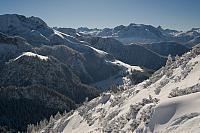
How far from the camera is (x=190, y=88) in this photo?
48844 millimetres

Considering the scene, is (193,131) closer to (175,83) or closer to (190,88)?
(190,88)

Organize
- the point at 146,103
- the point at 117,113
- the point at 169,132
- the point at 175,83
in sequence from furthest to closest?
the point at 117,113 → the point at 175,83 → the point at 146,103 → the point at 169,132

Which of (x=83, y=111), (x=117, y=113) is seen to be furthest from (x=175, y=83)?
(x=83, y=111)

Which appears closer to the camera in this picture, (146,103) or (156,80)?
(146,103)

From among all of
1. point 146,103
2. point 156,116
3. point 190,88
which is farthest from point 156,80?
point 156,116

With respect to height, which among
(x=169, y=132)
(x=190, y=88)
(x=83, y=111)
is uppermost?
(x=190, y=88)

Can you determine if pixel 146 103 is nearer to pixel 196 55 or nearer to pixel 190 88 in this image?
pixel 190 88

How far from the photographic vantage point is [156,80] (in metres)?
74.4

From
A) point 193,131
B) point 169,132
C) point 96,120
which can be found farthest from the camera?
point 96,120

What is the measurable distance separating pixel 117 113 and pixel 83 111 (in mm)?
26532

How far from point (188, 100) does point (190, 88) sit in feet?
19.0

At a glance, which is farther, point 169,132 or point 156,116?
point 156,116

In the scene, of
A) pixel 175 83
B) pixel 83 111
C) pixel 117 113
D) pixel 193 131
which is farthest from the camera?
pixel 83 111

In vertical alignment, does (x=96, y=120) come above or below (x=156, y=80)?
below
